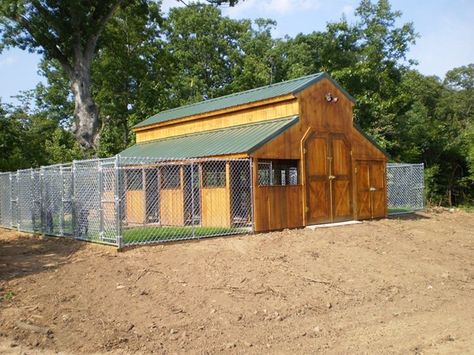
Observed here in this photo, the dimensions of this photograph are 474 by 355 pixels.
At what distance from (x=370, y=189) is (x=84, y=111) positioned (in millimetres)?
14555

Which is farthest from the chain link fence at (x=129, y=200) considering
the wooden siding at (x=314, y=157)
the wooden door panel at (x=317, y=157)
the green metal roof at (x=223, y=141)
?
the wooden door panel at (x=317, y=157)

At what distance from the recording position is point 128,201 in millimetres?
19703

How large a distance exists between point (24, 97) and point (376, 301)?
4124cm

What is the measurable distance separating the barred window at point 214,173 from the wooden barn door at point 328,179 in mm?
2853

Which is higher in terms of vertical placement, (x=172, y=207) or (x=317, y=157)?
(x=317, y=157)

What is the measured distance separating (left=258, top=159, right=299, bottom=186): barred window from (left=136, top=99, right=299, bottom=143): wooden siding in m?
1.68

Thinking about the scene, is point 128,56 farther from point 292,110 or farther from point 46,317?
point 46,317

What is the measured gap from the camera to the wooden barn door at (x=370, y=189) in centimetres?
1761

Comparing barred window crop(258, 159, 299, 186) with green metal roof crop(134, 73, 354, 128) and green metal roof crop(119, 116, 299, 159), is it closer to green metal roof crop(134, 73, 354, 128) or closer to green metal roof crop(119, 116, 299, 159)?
green metal roof crop(119, 116, 299, 159)

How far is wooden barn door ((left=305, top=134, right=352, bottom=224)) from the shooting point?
1557 cm

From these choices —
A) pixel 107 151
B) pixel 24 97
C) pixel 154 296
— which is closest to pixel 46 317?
pixel 154 296

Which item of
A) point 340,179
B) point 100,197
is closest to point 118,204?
point 100,197

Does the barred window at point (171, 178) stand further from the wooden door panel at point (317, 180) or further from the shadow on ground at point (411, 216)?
the shadow on ground at point (411, 216)

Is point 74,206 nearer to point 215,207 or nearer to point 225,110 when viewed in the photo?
point 215,207
